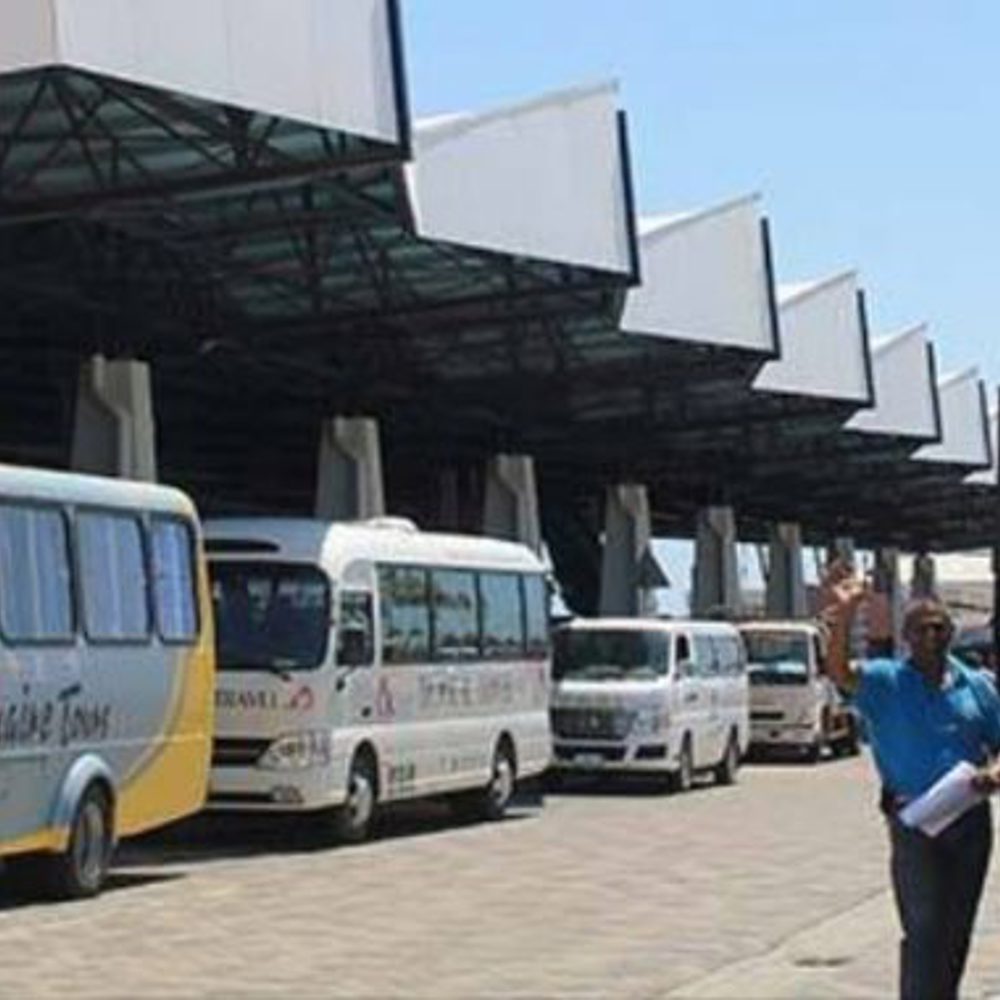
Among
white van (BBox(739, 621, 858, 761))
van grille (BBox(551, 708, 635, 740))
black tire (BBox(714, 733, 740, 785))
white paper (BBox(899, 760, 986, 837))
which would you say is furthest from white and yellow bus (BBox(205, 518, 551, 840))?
white van (BBox(739, 621, 858, 761))

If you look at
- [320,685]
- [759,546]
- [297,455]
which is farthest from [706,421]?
[759,546]

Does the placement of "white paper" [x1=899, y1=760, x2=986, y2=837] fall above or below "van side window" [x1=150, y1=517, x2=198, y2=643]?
below

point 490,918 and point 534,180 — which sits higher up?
point 534,180

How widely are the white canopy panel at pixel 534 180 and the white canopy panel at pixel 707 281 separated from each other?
525 cm

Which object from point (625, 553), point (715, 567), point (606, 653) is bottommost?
point (606, 653)

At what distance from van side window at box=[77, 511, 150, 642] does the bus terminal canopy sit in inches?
146

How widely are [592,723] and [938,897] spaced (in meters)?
23.0

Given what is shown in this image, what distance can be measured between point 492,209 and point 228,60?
9.78m

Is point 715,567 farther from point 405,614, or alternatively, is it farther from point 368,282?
point 405,614

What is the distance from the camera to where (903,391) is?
197ft

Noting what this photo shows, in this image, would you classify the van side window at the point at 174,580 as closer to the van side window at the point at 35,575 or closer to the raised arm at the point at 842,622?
the van side window at the point at 35,575

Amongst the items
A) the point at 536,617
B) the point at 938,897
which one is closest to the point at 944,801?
the point at 938,897

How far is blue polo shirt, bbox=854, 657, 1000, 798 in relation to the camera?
10.0 meters

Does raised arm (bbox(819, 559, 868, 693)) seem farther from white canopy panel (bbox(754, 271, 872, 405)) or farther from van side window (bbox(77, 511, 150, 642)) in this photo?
white canopy panel (bbox(754, 271, 872, 405))
